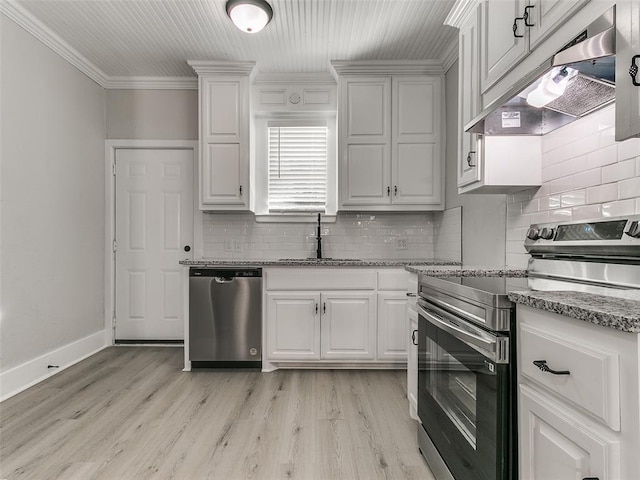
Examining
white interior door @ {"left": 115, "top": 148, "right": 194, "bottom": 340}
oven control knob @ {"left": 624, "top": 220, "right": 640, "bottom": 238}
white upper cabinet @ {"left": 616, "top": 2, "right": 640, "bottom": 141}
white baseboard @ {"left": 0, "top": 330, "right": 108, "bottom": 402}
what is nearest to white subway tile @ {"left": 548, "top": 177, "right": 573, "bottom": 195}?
Answer: oven control knob @ {"left": 624, "top": 220, "right": 640, "bottom": 238}

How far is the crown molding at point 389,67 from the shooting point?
3.25 m

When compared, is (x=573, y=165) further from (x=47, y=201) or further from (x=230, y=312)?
(x=47, y=201)

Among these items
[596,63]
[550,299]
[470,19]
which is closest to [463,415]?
[550,299]

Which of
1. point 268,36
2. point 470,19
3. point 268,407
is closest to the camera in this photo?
point 470,19

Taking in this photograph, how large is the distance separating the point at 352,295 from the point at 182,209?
200 centimetres

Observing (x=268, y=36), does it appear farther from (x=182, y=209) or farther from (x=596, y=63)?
(x=596, y=63)

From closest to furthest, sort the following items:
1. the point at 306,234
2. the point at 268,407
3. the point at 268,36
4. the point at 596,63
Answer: the point at 596,63
the point at 268,407
the point at 268,36
the point at 306,234

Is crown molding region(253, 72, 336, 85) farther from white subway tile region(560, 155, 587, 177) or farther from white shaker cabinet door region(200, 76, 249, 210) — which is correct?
white subway tile region(560, 155, 587, 177)

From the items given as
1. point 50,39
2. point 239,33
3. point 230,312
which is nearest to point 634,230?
point 230,312

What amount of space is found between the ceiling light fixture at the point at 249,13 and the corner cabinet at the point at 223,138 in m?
0.81

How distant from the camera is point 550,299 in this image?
934mm

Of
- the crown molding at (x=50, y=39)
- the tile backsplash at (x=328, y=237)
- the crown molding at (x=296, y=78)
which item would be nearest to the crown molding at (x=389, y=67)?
the crown molding at (x=296, y=78)

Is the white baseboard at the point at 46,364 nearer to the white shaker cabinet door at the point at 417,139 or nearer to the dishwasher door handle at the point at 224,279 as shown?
the dishwasher door handle at the point at 224,279

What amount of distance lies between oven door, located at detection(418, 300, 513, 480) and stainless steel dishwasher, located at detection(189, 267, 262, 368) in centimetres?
153
